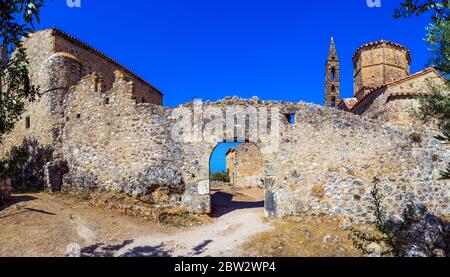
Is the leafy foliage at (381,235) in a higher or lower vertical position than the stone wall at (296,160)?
lower

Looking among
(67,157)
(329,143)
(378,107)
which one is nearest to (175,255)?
(329,143)

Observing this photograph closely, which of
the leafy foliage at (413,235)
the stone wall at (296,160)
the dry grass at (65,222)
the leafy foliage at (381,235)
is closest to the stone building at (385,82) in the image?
the stone wall at (296,160)

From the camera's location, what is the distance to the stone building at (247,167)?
2943 cm

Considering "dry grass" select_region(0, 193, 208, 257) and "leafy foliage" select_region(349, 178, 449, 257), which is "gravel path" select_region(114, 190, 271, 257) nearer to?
"dry grass" select_region(0, 193, 208, 257)

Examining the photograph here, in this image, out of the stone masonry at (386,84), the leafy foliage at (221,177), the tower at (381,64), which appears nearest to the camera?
the stone masonry at (386,84)

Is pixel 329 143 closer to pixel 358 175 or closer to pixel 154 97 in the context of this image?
pixel 358 175

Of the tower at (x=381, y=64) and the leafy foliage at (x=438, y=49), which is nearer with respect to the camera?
the leafy foliage at (x=438, y=49)

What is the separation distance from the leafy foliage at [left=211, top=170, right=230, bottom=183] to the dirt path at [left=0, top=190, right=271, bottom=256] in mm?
21374

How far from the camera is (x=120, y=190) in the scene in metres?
15.4

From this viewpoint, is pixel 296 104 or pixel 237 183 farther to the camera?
pixel 237 183

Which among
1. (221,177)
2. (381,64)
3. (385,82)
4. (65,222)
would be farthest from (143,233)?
(221,177)

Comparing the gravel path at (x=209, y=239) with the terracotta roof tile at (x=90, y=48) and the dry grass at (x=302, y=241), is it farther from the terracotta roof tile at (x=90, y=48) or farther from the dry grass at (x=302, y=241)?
the terracotta roof tile at (x=90, y=48)

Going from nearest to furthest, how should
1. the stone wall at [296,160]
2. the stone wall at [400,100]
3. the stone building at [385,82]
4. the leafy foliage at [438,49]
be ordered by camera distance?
the leafy foliage at [438,49] → the stone wall at [296,160] → the stone wall at [400,100] → the stone building at [385,82]
